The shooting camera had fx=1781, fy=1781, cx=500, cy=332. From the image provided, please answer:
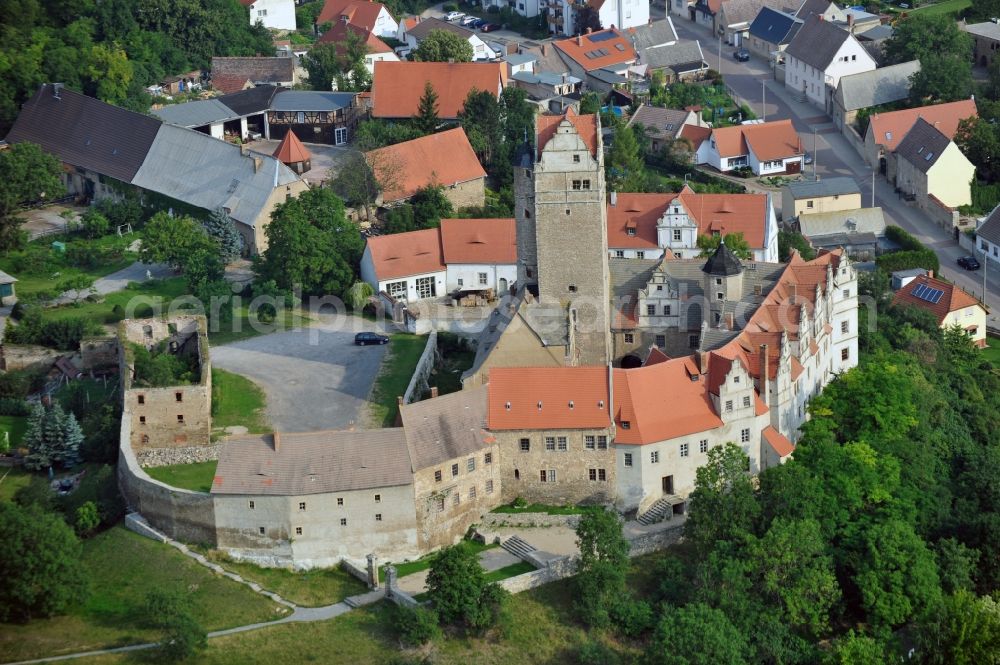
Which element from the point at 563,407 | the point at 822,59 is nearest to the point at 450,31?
the point at 822,59

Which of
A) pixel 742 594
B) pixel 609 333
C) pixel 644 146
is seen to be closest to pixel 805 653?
pixel 742 594

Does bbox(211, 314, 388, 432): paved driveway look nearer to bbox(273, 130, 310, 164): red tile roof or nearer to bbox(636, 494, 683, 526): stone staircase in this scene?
bbox(636, 494, 683, 526): stone staircase

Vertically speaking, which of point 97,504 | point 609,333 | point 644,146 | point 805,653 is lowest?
point 805,653

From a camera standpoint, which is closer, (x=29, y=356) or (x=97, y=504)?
(x=97, y=504)

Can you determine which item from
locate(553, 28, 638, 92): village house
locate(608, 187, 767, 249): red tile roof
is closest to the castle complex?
locate(608, 187, 767, 249): red tile roof

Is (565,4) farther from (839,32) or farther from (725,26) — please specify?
(839,32)

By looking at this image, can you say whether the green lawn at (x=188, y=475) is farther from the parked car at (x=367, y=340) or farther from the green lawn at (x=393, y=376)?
the parked car at (x=367, y=340)

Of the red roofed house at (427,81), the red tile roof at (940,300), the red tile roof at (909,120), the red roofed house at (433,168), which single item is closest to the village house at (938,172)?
the red tile roof at (909,120)

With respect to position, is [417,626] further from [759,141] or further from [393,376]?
[759,141]
